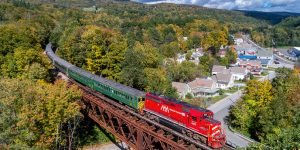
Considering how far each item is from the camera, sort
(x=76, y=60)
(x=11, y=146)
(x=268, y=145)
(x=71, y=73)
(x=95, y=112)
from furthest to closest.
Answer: (x=76, y=60), (x=71, y=73), (x=95, y=112), (x=11, y=146), (x=268, y=145)

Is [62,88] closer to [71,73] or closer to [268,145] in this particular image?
[71,73]

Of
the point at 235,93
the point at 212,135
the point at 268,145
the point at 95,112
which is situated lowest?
the point at 235,93

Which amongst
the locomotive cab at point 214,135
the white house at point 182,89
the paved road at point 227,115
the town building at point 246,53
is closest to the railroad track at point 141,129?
the locomotive cab at point 214,135

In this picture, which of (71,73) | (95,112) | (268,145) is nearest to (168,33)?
(71,73)

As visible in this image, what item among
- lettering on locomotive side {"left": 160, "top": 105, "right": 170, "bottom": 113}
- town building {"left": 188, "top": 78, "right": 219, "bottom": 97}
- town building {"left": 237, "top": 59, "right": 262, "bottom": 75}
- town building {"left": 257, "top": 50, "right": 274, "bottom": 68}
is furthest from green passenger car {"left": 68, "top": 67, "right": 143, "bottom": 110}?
town building {"left": 257, "top": 50, "right": 274, "bottom": 68}

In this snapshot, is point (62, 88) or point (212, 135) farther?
point (62, 88)

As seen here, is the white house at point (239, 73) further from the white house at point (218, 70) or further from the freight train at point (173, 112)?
the freight train at point (173, 112)

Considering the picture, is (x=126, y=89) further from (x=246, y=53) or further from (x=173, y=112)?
(x=246, y=53)

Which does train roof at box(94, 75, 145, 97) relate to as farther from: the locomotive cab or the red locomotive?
the locomotive cab
